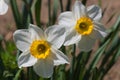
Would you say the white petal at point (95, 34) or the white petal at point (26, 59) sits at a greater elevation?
the white petal at point (95, 34)

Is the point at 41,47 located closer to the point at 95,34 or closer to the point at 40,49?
the point at 40,49

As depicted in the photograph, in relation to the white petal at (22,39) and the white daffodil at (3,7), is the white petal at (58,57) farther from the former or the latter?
the white daffodil at (3,7)

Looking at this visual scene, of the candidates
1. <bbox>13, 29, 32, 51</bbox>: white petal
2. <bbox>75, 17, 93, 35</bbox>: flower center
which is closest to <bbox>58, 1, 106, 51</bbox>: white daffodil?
<bbox>75, 17, 93, 35</bbox>: flower center

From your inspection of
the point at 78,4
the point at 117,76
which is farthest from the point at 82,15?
the point at 117,76

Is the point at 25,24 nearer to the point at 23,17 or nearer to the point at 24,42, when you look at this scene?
the point at 23,17

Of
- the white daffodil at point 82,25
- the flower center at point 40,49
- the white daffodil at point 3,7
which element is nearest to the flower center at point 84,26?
the white daffodil at point 82,25

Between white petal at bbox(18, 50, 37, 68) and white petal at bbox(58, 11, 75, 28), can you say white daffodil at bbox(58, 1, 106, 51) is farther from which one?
white petal at bbox(18, 50, 37, 68)

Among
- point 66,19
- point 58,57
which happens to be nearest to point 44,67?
point 58,57

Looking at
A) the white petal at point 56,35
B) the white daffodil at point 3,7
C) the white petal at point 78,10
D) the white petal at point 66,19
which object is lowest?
the white petal at point 56,35
